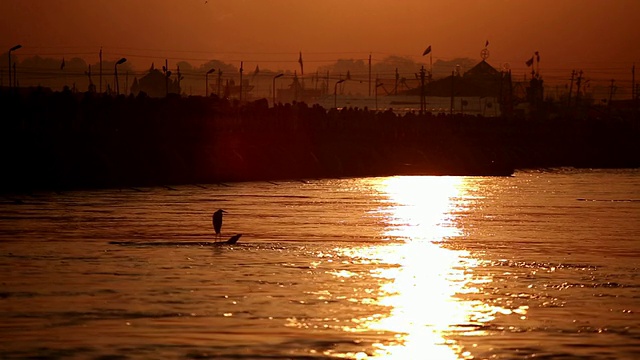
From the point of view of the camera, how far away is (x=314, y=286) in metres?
24.2

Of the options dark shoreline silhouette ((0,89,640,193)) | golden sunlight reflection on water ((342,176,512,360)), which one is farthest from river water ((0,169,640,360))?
dark shoreline silhouette ((0,89,640,193))

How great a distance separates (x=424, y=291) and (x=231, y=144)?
71890 mm

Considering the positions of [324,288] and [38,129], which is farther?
[38,129]

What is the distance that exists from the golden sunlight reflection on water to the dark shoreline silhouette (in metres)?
29.6

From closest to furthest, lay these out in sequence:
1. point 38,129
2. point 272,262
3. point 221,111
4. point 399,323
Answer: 1. point 399,323
2. point 272,262
3. point 38,129
4. point 221,111

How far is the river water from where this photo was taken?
18.1 metres

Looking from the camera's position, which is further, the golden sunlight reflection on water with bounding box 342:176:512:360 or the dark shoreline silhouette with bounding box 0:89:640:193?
the dark shoreline silhouette with bounding box 0:89:640:193

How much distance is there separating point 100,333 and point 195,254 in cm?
1148


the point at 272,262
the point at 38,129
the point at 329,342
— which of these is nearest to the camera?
the point at 329,342

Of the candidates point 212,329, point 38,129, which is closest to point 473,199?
point 38,129

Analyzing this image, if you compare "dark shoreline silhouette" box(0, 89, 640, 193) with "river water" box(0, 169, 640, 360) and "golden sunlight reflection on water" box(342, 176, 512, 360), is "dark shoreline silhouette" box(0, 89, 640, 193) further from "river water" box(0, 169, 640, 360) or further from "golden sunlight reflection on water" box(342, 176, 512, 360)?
"golden sunlight reflection on water" box(342, 176, 512, 360)

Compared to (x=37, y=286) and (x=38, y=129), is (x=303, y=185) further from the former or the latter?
(x=37, y=286)

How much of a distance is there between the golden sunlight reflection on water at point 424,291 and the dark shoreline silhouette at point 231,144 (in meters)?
29.6

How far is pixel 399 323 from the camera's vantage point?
19922mm
